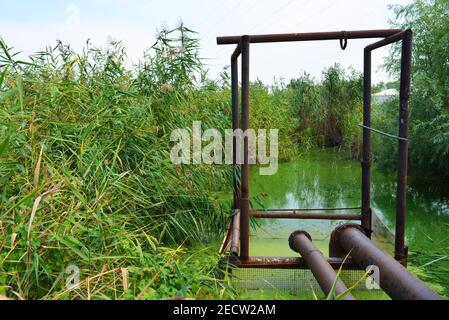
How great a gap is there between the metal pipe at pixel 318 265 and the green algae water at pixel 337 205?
78cm

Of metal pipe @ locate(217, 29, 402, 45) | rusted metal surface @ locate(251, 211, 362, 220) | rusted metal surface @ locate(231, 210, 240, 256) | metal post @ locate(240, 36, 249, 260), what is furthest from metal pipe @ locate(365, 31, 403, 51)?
rusted metal surface @ locate(231, 210, 240, 256)

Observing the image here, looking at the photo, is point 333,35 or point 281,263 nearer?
point 281,263

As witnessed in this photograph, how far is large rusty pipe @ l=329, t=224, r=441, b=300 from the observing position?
1.33m

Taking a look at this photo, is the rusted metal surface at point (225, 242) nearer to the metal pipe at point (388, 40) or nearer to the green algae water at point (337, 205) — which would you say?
the green algae water at point (337, 205)

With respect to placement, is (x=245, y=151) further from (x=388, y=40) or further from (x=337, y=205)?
(x=337, y=205)

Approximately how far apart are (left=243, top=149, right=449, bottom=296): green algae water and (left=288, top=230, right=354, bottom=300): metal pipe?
78cm

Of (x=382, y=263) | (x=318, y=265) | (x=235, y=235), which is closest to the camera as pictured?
(x=382, y=263)

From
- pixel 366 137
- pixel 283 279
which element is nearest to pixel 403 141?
pixel 366 137

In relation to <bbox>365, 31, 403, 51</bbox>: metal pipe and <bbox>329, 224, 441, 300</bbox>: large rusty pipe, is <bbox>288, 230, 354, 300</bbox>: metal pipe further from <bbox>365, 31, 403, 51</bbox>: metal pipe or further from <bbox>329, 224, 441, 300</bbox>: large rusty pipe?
<bbox>365, 31, 403, 51</bbox>: metal pipe

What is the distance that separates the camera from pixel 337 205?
14.8 feet

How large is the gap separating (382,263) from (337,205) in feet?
9.74

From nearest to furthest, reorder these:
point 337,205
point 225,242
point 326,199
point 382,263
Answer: point 382,263, point 225,242, point 337,205, point 326,199

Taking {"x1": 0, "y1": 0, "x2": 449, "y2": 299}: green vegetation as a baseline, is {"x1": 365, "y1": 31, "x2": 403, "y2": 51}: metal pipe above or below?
above

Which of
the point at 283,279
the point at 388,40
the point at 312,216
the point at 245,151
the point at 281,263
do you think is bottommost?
the point at 283,279
